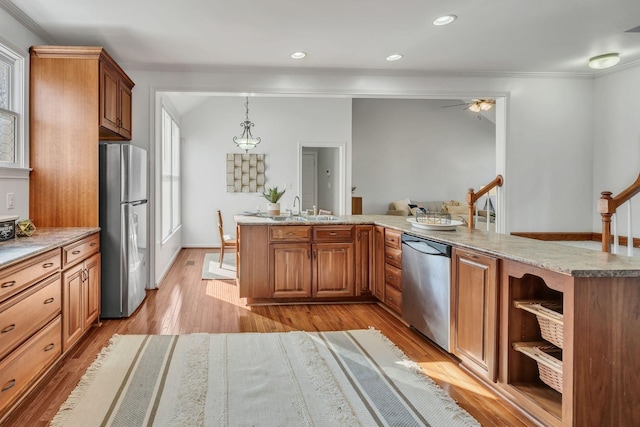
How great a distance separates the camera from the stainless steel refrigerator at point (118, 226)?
3.53 metres

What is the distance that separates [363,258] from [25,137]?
307cm

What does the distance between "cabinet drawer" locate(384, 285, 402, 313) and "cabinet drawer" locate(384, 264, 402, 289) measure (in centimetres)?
4

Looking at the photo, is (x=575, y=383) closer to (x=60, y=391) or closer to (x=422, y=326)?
(x=422, y=326)

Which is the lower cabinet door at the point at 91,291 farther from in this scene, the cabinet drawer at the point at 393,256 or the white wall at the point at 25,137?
the cabinet drawer at the point at 393,256

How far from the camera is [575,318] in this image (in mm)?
1753

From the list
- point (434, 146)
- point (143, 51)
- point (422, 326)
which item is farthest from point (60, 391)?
point (434, 146)

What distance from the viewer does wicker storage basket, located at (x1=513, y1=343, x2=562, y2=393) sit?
6.37 feet

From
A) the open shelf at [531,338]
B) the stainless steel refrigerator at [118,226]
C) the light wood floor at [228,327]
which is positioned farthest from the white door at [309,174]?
the open shelf at [531,338]

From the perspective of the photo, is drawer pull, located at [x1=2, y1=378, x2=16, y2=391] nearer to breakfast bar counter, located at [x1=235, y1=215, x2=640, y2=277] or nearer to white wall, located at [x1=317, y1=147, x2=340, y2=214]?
breakfast bar counter, located at [x1=235, y1=215, x2=640, y2=277]

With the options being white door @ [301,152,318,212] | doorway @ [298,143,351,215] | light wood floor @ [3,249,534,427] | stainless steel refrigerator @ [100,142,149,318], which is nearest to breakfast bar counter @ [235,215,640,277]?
light wood floor @ [3,249,534,427]

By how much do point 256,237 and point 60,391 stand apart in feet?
6.70

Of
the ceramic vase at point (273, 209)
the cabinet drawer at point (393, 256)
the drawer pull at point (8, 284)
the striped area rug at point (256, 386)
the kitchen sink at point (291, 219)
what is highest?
the ceramic vase at point (273, 209)

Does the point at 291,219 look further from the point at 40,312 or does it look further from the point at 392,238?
the point at 40,312

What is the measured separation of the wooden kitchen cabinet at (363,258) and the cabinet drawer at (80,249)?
2.32 meters
